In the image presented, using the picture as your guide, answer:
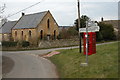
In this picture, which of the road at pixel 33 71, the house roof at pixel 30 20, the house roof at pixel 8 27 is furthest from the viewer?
the house roof at pixel 8 27

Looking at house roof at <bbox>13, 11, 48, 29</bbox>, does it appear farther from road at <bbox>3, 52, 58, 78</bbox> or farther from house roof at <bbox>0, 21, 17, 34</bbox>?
road at <bbox>3, 52, 58, 78</bbox>

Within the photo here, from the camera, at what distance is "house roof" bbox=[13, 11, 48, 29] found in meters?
50.6

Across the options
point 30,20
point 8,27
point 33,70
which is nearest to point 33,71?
point 33,70

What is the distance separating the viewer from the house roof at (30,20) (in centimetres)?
5059

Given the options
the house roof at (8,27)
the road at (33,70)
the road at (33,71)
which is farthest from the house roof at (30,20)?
the road at (33,71)

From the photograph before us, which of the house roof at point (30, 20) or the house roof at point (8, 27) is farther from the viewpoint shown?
the house roof at point (8, 27)

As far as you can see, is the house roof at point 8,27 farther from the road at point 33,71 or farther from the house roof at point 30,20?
the road at point 33,71

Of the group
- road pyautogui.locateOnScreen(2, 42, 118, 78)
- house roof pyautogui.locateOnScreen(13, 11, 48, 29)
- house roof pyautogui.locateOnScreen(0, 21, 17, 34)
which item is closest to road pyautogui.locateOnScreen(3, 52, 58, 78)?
road pyautogui.locateOnScreen(2, 42, 118, 78)

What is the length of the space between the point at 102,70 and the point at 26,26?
44.9m

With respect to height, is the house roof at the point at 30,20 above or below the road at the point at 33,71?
above

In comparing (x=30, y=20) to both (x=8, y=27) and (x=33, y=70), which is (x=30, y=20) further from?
(x=33, y=70)

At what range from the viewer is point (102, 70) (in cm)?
1029

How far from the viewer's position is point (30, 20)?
5406 cm

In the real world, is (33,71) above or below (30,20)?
below
